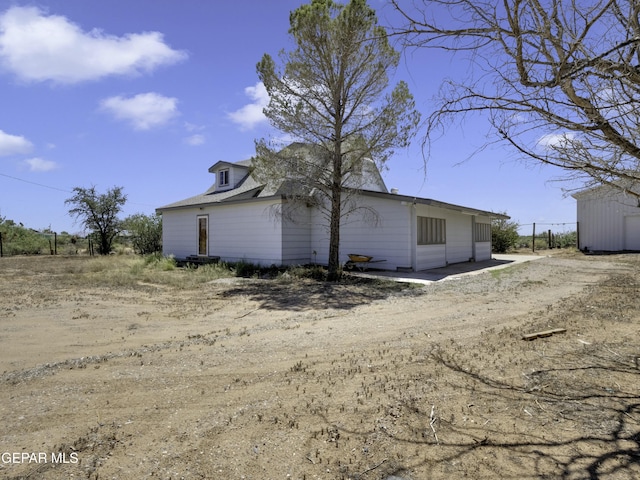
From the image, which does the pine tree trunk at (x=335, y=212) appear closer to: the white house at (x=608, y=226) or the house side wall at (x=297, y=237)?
the house side wall at (x=297, y=237)

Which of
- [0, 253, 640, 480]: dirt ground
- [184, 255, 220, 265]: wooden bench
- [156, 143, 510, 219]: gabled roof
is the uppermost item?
[156, 143, 510, 219]: gabled roof

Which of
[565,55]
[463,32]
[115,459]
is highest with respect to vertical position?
[463,32]

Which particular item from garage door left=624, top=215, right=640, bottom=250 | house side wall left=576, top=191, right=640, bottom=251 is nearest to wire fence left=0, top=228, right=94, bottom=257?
house side wall left=576, top=191, right=640, bottom=251

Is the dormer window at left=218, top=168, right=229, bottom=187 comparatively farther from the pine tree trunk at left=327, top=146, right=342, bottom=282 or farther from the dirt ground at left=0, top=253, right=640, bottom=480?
the dirt ground at left=0, top=253, right=640, bottom=480

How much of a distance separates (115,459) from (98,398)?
1211mm

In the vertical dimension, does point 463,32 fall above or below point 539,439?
above

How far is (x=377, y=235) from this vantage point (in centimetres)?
1570

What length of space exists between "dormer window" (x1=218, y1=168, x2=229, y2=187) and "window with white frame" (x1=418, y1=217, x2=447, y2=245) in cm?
1001

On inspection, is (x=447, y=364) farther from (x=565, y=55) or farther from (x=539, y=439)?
(x=565, y=55)

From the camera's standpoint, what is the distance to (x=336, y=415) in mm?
3270

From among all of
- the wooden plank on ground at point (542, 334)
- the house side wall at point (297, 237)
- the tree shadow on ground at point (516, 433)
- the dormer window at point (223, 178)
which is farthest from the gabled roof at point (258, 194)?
the tree shadow on ground at point (516, 433)

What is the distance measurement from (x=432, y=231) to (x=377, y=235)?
2.40m

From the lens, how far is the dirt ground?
264cm

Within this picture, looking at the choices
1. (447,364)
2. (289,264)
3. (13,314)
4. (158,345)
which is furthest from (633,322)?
(289,264)
